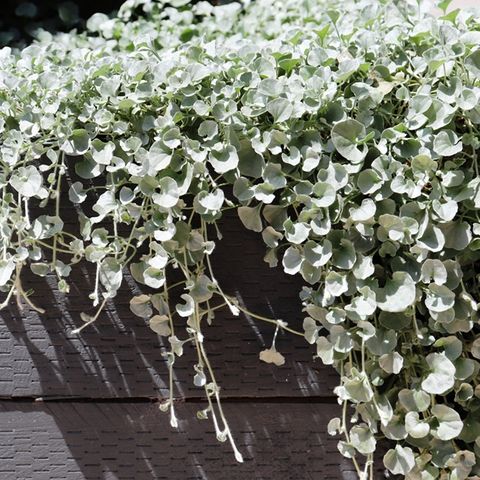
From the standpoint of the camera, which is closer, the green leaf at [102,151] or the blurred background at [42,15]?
the green leaf at [102,151]

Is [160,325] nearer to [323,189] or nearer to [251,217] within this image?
[251,217]

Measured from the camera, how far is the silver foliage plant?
3.10 feet

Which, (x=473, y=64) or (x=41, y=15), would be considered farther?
(x=41, y=15)

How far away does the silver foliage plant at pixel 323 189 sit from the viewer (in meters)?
0.94

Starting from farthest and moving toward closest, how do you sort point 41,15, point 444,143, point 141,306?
point 41,15 → point 141,306 → point 444,143

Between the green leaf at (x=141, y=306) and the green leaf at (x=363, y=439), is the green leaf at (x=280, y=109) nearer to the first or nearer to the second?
the green leaf at (x=141, y=306)

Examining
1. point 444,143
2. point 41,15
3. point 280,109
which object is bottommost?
point 444,143

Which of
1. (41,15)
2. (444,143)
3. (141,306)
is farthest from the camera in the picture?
(41,15)

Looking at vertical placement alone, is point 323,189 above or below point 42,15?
below

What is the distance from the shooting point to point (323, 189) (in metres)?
0.94

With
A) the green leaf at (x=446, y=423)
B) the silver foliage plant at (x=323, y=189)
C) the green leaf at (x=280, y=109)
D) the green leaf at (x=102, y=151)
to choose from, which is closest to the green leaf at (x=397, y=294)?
the silver foliage plant at (x=323, y=189)

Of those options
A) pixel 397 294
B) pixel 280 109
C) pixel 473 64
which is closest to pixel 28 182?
pixel 280 109

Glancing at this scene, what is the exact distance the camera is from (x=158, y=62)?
1.01m

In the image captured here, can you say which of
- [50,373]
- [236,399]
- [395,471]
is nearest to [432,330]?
[395,471]
